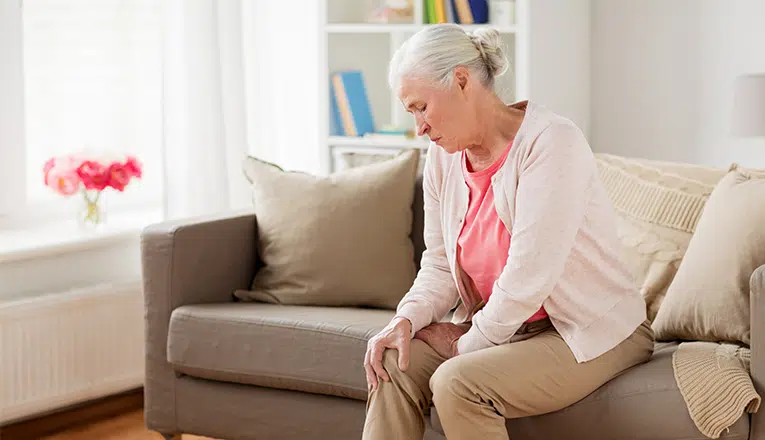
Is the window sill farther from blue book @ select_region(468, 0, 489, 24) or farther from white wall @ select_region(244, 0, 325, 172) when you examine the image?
blue book @ select_region(468, 0, 489, 24)

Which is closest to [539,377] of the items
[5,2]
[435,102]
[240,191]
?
[435,102]

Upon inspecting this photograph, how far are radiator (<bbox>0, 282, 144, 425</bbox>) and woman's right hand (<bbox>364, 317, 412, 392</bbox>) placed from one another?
137 centimetres

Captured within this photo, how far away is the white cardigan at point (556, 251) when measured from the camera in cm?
215

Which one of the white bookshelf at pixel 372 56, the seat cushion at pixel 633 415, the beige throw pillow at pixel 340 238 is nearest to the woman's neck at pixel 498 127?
the seat cushion at pixel 633 415

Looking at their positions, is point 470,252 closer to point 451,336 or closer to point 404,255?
point 451,336

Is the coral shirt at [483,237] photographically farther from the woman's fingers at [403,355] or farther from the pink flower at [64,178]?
the pink flower at [64,178]

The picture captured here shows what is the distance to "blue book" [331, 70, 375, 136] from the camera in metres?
4.09

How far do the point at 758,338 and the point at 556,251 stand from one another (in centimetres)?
42

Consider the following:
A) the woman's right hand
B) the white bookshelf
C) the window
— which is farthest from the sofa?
the white bookshelf

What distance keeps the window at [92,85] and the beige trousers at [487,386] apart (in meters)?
1.72

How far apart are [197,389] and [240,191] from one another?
110cm

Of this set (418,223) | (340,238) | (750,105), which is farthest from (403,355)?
(750,105)

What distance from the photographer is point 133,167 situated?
11.7ft

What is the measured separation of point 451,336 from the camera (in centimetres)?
234
